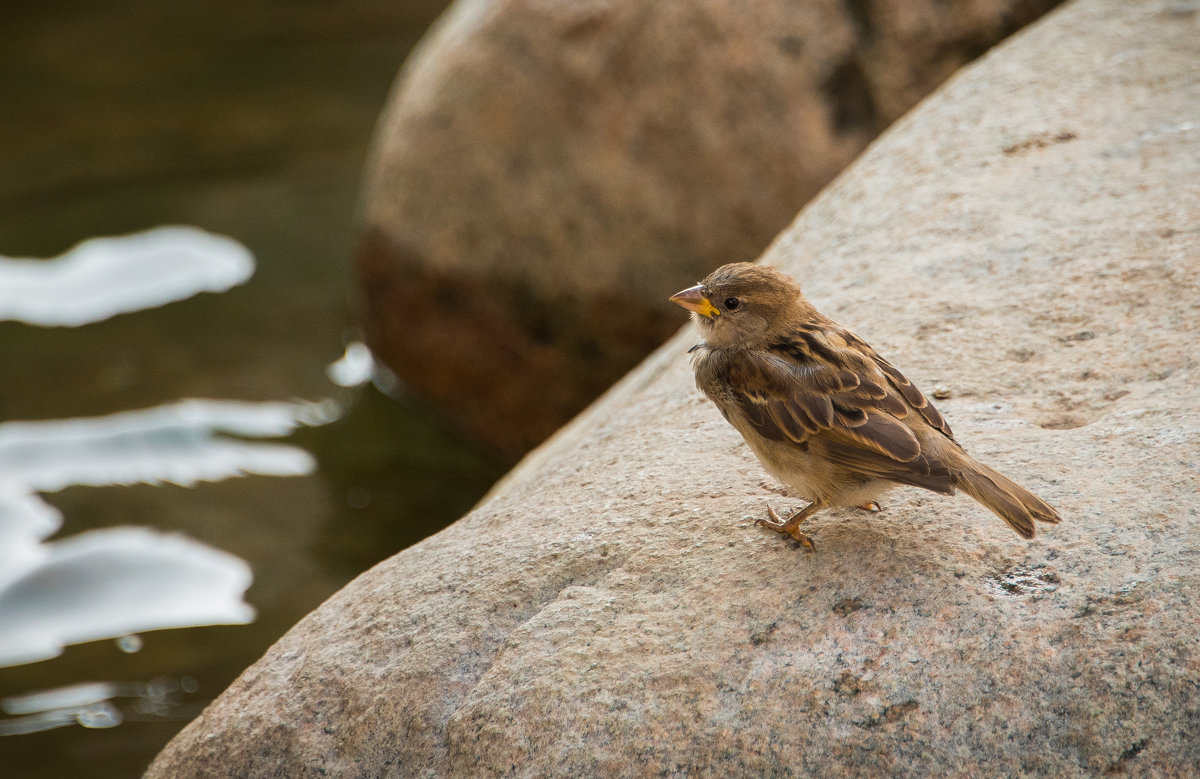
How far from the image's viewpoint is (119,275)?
7504 millimetres

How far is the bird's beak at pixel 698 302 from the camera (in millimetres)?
3135

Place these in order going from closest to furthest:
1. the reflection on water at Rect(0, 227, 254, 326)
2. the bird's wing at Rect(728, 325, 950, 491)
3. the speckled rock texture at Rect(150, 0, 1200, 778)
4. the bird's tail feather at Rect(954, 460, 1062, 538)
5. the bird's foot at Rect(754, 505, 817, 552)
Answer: the speckled rock texture at Rect(150, 0, 1200, 778)
the bird's tail feather at Rect(954, 460, 1062, 538)
the bird's wing at Rect(728, 325, 950, 491)
the bird's foot at Rect(754, 505, 817, 552)
the reflection on water at Rect(0, 227, 254, 326)

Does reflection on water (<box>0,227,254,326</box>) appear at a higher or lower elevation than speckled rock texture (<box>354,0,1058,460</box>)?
higher

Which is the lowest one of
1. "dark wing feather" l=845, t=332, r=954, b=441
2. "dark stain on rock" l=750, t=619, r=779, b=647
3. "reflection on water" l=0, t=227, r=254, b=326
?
"dark stain on rock" l=750, t=619, r=779, b=647

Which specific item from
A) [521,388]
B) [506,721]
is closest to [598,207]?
[521,388]

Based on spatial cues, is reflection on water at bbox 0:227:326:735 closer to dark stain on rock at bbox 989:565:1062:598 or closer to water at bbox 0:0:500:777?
water at bbox 0:0:500:777

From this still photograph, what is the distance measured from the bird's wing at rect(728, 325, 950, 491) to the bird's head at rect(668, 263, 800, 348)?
0.27ft

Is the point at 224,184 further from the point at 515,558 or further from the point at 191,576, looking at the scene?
the point at 515,558

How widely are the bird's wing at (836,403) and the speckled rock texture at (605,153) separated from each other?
2706 millimetres

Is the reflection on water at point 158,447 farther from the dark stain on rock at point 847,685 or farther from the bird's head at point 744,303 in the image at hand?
the dark stain on rock at point 847,685

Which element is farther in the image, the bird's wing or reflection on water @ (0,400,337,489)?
reflection on water @ (0,400,337,489)

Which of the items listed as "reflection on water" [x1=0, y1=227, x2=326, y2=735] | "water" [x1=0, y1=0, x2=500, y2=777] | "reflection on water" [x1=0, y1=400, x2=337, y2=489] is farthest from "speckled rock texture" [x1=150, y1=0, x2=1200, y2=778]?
"reflection on water" [x1=0, y1=400, x2=337, y2=489]

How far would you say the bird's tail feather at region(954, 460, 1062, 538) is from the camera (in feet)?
8.20

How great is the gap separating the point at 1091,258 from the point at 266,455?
4298 mm
